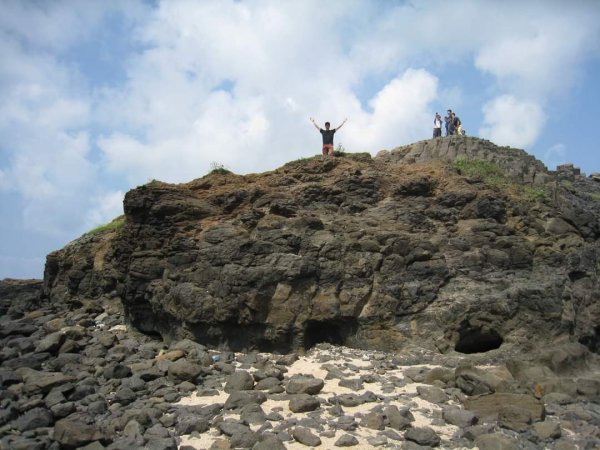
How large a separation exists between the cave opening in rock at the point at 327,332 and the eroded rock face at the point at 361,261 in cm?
4

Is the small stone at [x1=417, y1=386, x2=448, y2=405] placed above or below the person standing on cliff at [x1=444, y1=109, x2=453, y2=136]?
below

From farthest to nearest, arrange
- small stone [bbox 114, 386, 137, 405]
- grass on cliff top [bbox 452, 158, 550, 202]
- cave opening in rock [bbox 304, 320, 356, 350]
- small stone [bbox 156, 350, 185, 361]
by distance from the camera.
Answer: grass on cliff top [bbox 452, 158, 550, 202], cave opening in rock [bbox 304, 320, 356, 350], small stone [bbox 156, 350, 185, 361], small stone [bbox 114, 386, 137, 405]

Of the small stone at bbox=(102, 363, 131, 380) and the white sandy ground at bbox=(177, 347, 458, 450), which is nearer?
the white sandy ground at bbox=(177, 347, 458, 450)

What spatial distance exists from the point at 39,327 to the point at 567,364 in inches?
708

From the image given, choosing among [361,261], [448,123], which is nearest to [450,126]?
[448,123]

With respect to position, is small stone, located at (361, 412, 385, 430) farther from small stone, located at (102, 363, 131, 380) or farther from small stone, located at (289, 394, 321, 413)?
small stone, located at (102, 363, 131, 380)

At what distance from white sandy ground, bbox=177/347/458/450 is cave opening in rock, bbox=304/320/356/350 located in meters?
0.50

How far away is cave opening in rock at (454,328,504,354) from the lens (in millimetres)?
13856

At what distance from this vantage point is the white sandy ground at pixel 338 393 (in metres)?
9.30

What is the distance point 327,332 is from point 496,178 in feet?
30.5

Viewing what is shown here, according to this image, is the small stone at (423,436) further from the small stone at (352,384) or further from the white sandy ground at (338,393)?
the small stone at (352,384)

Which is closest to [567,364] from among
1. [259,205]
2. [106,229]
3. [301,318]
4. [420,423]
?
[420,423]

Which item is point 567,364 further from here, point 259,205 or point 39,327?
point 39,327

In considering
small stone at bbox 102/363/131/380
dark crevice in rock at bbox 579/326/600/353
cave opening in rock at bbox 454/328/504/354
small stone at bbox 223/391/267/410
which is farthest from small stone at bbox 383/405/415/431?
dark crevice in rock at bbox 579/326/600/353
